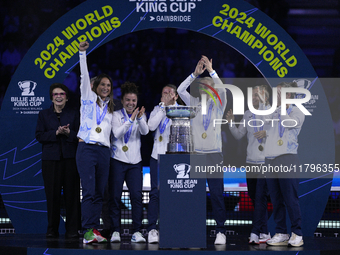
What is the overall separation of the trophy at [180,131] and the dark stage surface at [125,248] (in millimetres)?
843

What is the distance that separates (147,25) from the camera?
5109 millimetres

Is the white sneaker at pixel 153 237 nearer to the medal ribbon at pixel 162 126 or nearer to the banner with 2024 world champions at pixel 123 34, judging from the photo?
the medal ribbon at pixel 162 126

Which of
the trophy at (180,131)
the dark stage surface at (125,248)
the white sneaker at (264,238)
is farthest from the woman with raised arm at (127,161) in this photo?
the white sneaker at (264,238)

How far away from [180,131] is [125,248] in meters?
1.11

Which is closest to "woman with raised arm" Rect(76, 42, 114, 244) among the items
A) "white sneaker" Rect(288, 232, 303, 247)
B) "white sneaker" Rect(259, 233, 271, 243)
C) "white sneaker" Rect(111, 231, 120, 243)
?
"white sneaker" Rect(111, 231, 120, 243)

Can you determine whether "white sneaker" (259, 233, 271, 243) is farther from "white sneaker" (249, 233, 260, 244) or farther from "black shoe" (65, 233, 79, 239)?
"black shoe" (65, 233, 79, 239)

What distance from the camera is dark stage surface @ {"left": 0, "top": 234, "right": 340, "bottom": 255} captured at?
3.57 m

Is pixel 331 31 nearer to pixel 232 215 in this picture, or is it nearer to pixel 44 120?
pixel 232 215

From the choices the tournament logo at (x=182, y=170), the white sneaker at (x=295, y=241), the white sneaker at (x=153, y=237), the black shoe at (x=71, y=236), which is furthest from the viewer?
the black shoe at (x=71, y=236)

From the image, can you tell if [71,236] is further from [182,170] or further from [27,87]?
[27,87]

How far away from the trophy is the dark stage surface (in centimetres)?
84

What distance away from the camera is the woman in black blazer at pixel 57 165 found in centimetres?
455

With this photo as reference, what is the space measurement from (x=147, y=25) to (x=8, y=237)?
9.33 ft

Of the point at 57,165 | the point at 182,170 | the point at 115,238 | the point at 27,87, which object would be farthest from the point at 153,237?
the point at 27,87
